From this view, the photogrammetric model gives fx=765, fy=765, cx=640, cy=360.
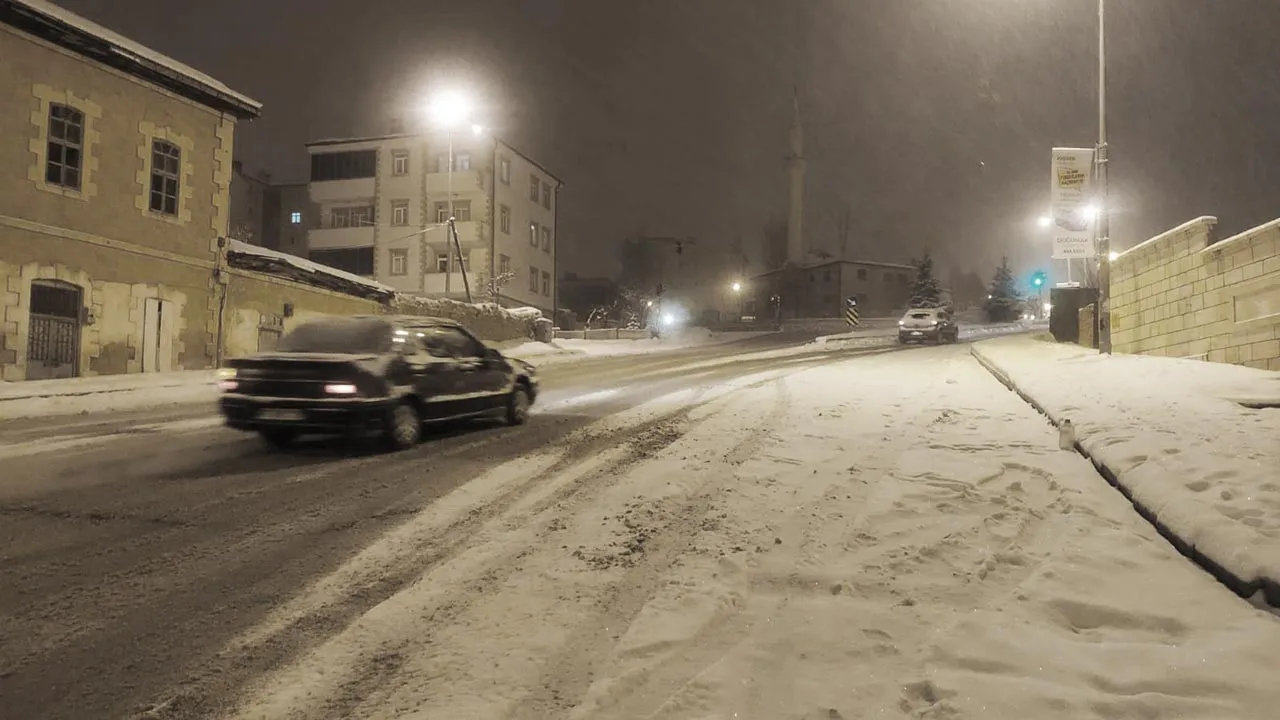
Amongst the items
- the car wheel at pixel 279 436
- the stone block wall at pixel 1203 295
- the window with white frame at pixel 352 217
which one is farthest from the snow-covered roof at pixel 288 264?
the window with white frame at pixel 352 217

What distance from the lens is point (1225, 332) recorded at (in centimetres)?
1357

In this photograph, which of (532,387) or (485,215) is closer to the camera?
(532,387)

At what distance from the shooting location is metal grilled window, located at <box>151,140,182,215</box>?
2005cm

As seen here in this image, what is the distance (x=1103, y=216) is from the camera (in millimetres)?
16203

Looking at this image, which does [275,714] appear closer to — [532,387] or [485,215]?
[532,387]

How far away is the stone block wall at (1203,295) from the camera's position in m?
12.4

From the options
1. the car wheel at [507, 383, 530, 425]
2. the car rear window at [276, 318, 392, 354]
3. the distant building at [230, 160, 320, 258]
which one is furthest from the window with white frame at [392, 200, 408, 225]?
the car rear window at [276, 318, 392, 354]

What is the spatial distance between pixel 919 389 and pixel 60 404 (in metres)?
15.0

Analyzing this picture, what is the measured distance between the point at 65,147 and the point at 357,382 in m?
15.3

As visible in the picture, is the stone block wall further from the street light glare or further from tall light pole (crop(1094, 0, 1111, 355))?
the street light glare

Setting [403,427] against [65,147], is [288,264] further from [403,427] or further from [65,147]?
[403,427]

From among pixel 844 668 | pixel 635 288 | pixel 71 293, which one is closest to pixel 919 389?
pixel 844 668

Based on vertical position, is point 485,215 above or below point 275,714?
above

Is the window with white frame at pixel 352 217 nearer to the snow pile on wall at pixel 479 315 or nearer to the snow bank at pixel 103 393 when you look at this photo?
the snow pile on wall at pixel 479 315
